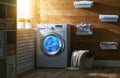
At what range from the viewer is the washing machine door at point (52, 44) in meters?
6.59

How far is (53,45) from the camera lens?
6668 mm

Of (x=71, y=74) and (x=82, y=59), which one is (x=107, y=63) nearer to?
(x=82, y=59)

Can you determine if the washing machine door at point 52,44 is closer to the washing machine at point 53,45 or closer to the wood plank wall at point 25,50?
the washing machine at point 53,45

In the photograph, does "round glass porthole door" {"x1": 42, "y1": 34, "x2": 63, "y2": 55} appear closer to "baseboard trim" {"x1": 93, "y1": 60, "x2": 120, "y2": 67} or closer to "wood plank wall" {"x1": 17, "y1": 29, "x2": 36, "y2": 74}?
"wood plank wall" {"x1": 17, "y1": 29, "x2": 36, "y2": 74}

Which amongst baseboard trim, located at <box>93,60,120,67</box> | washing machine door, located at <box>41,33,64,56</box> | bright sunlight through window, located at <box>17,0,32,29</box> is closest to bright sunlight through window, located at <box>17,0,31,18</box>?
bright sunlight through window, located at <box>17,0,32,29</box>

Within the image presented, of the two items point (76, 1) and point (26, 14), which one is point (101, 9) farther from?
point (26, 14)

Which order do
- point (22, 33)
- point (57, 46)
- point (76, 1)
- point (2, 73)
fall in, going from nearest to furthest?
1. point (2, 73)
2. point (22, 33)
3. point (57, 46)
4. point (76, 1)

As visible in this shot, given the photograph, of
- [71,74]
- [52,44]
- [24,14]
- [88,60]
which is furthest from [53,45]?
[71,74]

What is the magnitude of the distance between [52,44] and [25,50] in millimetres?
791

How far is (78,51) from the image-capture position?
6.69m

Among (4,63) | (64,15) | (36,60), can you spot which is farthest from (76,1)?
(4,63)

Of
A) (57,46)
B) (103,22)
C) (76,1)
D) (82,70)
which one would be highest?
(76,1)

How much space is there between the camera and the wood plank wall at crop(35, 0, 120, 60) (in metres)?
6.93

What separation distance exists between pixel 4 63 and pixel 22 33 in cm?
147
